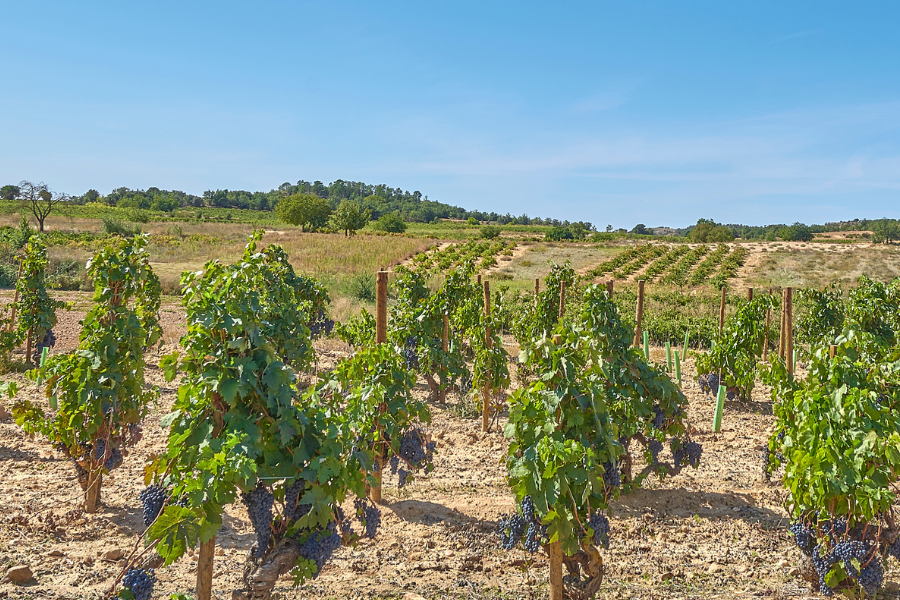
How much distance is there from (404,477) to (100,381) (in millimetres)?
2268

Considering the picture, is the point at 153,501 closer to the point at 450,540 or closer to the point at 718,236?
the point at 450,540

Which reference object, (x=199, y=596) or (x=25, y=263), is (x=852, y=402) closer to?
(x=199, y=596)

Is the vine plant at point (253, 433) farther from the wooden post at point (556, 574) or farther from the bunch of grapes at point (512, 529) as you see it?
the wooden post at point (556, 574)

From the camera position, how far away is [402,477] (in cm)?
446

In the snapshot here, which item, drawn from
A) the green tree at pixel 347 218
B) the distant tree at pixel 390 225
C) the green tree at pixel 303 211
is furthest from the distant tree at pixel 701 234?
the green tree at pixel 303 211

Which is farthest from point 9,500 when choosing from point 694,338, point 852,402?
point 694,338

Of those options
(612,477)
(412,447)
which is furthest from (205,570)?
(612,477)

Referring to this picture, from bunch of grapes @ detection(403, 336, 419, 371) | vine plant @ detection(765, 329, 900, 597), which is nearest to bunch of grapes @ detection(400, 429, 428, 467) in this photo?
vine plant @ detection(765, 329, 900, 597)

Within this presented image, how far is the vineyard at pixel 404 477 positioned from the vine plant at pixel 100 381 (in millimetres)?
16

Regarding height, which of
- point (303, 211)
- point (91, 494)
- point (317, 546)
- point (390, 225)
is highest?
point (303, 211)

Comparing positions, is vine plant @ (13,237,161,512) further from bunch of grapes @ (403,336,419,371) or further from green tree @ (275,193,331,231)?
green tree @ (275,193,331,231)

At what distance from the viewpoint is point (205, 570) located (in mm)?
2969

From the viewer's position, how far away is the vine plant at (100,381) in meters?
4.34

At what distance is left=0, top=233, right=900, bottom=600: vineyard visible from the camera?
294cm
